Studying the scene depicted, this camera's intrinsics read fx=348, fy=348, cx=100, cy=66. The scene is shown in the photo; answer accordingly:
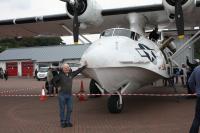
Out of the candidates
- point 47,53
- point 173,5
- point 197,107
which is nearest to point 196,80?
point 197,107

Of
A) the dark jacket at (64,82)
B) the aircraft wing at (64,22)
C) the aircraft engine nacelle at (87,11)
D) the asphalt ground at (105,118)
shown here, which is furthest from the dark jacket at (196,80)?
the aircraft engine nacelle at (87,11)

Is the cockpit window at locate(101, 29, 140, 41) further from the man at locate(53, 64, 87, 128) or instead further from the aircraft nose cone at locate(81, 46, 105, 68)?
the man at locate(53, 64, 87, 128)

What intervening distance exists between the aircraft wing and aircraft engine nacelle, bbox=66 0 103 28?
0.35m

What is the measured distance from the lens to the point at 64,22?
666 inches

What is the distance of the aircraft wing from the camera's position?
14.0 meters

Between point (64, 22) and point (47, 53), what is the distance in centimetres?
4287

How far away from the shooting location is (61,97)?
28.5 feet

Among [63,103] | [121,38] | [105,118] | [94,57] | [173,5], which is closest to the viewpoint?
[63,103]

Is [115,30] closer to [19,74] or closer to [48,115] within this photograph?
[48,115]

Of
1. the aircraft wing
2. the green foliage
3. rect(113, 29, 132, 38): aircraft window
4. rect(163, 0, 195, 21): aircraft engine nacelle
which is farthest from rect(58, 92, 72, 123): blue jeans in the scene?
the green foliage

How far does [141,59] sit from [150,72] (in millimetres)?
875

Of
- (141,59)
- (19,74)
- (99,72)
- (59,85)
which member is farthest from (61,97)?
(19,74)

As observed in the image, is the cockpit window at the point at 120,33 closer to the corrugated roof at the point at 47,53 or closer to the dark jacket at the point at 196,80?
the dark jacket at the point at 196,80

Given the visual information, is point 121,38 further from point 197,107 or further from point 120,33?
point 197,107
